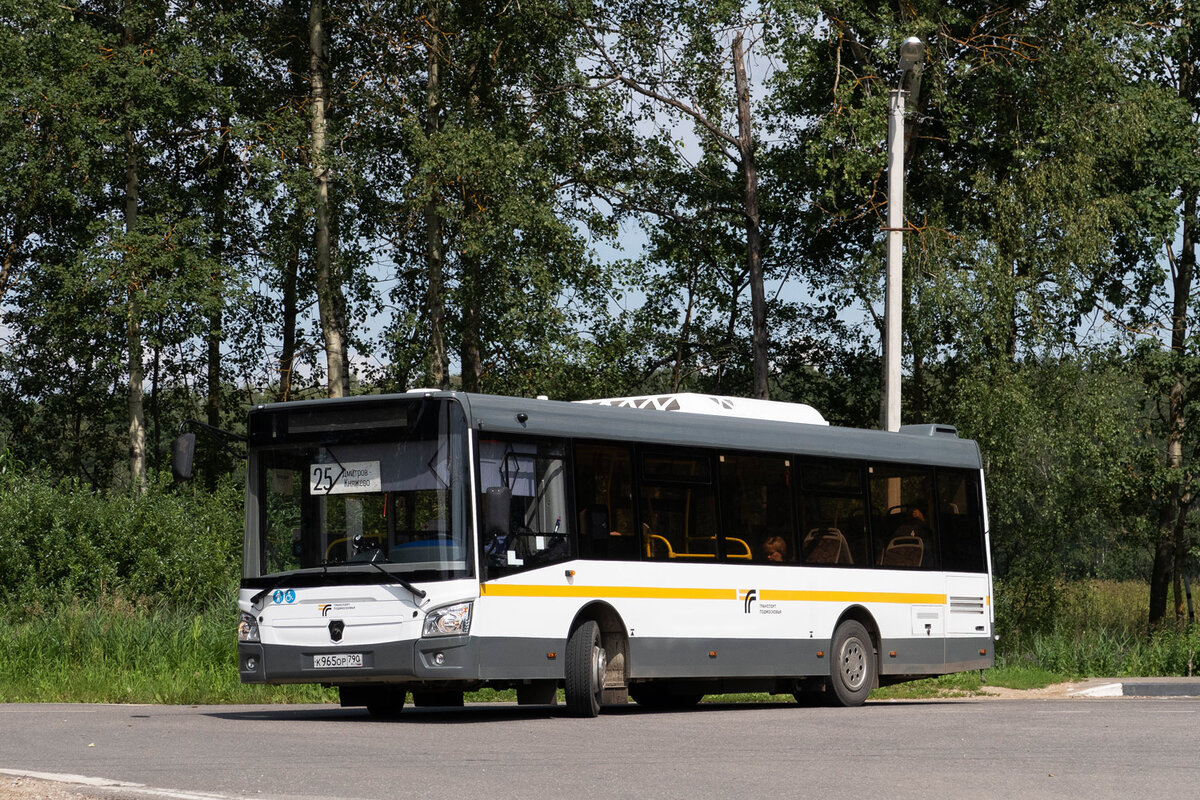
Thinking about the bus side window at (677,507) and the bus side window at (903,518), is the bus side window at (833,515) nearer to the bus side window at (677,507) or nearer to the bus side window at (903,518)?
the bus side window at (903,518)

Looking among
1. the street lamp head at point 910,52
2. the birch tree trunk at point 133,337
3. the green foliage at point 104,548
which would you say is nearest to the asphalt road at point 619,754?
the street lamp head at point 910,52

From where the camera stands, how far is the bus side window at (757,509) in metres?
17.2

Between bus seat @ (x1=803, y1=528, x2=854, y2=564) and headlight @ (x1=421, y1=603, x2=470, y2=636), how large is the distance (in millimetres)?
4999

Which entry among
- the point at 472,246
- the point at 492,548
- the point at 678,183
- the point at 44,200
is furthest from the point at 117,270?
the point at 492,548

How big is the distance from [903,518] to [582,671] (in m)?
5.61

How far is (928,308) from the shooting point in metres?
30.2

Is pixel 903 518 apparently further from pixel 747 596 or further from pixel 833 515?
pixel 747 596

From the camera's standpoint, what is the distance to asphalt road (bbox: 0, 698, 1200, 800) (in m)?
9.27

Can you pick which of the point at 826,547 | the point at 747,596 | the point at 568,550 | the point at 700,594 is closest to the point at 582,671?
the point at 568,550

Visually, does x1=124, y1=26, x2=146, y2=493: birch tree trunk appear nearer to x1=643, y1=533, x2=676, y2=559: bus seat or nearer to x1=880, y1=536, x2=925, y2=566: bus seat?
x1=880, y1=536, x2=925, y2=566: bus seat

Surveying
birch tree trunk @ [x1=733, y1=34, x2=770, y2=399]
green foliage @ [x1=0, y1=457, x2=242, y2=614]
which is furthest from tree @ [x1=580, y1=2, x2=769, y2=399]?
green foliage @ [x1=0, y1=457, x2=242, y2=614]

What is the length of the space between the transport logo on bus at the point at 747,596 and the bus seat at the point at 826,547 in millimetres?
988

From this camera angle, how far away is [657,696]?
61.9ft

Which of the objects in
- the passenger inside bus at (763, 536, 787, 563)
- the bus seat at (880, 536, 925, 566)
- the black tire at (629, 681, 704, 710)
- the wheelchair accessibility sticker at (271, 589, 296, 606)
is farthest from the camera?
the bus seat at (880, 536, 925, 566)
